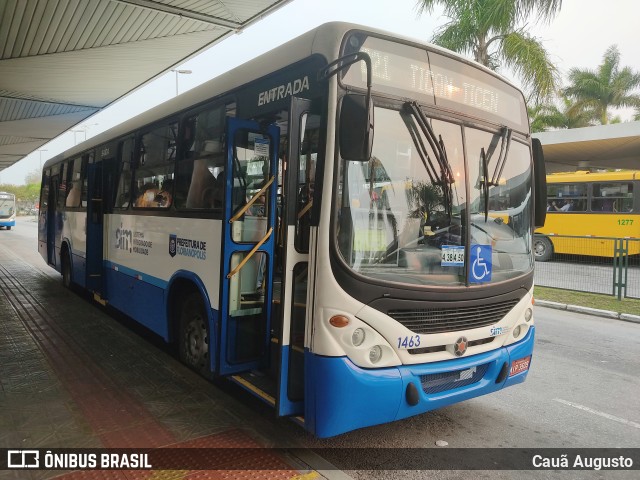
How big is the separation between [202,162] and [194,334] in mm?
1773

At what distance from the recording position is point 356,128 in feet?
10.2

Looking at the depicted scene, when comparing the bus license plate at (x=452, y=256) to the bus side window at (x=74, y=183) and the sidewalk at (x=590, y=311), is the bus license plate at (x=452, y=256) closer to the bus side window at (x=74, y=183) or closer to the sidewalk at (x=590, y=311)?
the sidewalk at (x=590, y=311)

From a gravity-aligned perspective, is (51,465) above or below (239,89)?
below

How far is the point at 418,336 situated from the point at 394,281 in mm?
449

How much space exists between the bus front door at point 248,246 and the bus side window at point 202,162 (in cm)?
34

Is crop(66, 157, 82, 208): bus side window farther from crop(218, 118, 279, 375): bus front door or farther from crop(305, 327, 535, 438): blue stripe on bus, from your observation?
crop(305, 327, 535, 438): blue stripe on bus

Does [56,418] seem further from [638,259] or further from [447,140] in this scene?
[638,259]

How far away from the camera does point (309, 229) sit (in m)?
3.42

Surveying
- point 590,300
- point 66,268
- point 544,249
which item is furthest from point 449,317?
point 544,249

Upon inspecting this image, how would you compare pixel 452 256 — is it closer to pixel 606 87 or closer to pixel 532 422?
pixel 532 422

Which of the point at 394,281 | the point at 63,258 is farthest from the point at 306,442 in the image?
the point at 63,258

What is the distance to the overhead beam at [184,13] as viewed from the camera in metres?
8.36

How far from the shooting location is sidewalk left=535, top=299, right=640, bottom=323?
8.93m

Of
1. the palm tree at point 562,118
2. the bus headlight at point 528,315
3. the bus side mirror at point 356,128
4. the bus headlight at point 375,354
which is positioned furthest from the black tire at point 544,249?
the palm tree at point 562,118
